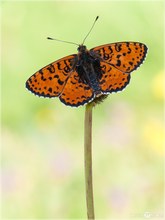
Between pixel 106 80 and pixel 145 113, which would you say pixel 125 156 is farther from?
pixel 106 80

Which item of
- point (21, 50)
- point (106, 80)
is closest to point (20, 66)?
point (21, 50)

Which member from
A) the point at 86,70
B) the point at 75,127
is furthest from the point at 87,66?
the point at 75,127

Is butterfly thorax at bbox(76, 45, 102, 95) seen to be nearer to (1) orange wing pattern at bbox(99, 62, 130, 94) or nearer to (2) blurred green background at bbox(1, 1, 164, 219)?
(1) orange wing pattern at bbox(99, 62, 130, 94)

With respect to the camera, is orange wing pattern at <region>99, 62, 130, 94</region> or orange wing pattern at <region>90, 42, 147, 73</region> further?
orange wing pattern at <region>90, 42, 147, 73</region>

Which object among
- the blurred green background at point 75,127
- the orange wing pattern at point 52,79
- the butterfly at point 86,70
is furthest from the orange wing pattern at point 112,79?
the blurred green background at point 75,127

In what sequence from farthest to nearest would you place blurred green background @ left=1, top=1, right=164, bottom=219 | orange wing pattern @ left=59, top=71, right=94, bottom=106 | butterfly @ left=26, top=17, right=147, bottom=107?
blurred green background @ left=1, top=1, right=164, bottom=219
butterfly @ left=26, top=17, right=147, bottom=107
orange wing pattern @ left=59, top=71, right=94, bottom=106

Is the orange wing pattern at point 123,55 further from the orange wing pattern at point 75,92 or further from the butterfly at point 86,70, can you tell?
the orange wing pattern at point 75,92

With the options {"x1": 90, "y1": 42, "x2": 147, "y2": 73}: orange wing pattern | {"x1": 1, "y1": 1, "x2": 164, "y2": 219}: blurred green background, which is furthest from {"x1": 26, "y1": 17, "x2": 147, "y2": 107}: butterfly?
{"x1": 1, "y1": 1, "x2": 164, "y2": 219}: blurred green background
